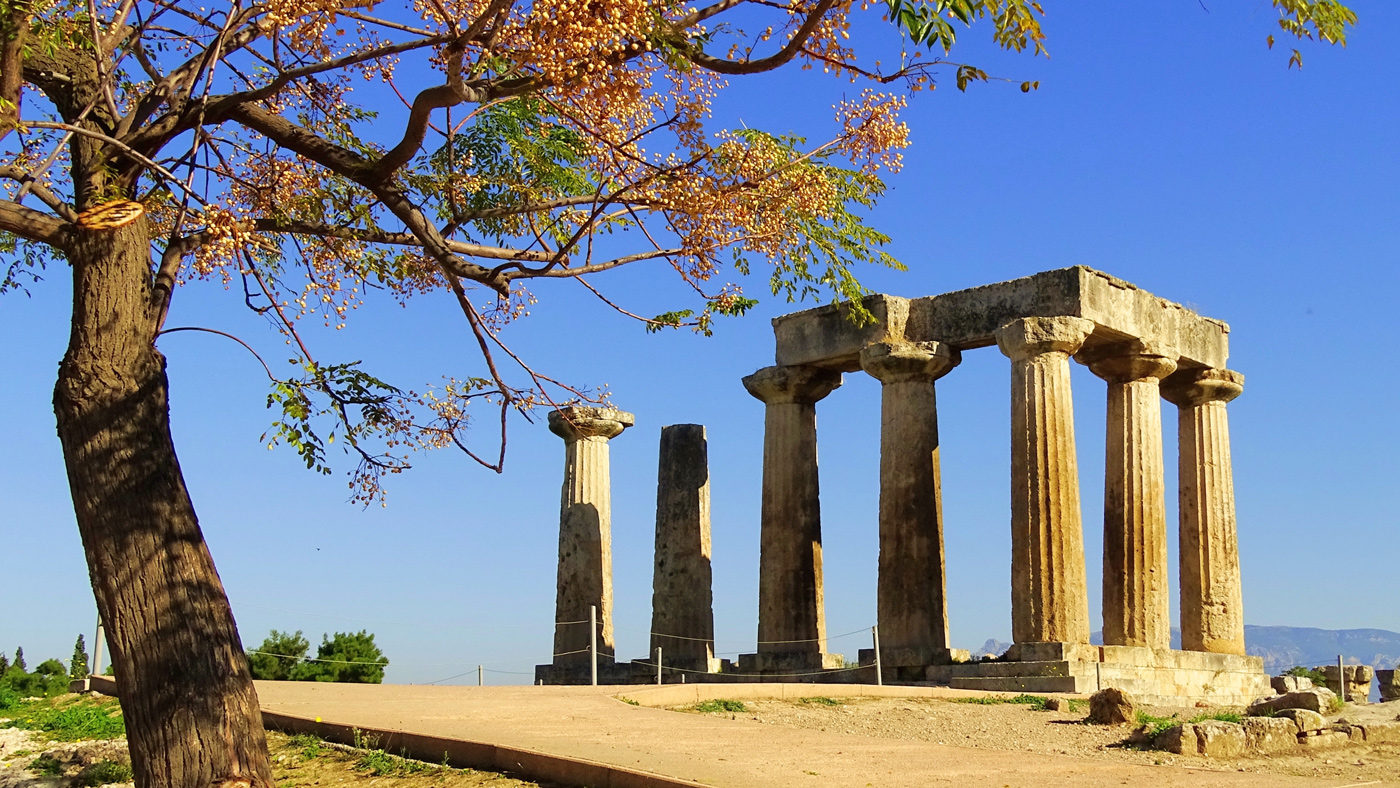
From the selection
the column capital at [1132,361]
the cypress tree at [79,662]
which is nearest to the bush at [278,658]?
the cypress tree at [79,662]

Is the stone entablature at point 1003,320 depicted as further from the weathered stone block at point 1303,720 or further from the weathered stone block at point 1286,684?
the weathered stone block at point 1303,720

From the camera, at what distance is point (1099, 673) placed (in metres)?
18.8

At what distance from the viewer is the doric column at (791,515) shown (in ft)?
76.7

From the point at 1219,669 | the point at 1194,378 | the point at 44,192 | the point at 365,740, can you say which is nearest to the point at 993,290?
the point at 1194,378

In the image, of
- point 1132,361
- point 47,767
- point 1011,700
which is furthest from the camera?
point 1132,361

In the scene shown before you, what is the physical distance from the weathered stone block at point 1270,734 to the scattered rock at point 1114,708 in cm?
137

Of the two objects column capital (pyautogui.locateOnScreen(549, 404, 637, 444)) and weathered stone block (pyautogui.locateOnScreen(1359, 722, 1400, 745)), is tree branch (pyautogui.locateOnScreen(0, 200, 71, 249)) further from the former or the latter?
column capital (pyautogui.locateOnScreen(549, 404, 637, 444))

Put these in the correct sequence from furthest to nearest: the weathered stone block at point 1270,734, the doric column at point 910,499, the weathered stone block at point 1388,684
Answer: the weathered stone block at point 1388,684, the doric column at point 910,499, the weathered stone block at point 1270,734

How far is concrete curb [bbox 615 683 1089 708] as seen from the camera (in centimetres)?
1462

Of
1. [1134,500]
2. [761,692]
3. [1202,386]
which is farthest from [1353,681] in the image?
[761,692]

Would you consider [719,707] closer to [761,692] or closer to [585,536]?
[761,692]

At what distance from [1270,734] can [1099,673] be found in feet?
20.2

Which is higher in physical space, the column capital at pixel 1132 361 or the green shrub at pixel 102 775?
the column capital at pixel 1132 361

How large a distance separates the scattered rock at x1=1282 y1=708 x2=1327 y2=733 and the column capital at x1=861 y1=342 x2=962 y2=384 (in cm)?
908
